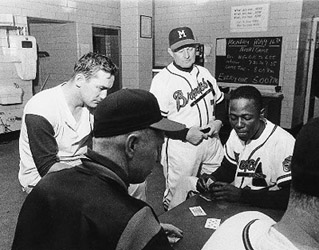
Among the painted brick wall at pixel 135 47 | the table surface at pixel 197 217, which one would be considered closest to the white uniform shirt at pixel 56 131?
the table surface at pixel 197 217

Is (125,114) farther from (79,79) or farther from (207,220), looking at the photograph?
(79,79)

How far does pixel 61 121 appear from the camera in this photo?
1.82 metres

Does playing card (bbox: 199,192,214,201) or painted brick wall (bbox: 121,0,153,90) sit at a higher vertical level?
painted brick wall (bbox: 121,0,153,90)

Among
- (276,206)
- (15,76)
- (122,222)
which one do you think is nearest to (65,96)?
(122,222)

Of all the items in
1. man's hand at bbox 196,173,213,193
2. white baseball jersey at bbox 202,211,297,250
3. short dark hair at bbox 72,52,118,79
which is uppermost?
short dark hair at bbox 72,52,118,79

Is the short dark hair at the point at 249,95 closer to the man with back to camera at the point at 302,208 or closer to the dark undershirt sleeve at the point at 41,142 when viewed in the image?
the dark undershirt sleeve at the point at 41,142

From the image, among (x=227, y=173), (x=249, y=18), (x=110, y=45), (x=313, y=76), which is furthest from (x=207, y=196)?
(x=110, y=45)

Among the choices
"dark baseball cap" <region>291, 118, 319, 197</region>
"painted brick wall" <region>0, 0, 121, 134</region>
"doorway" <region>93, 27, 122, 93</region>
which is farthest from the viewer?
"doorway" <region>93, 27, 122, 93</region>

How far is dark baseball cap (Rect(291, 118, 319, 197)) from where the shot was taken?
0.67 meters

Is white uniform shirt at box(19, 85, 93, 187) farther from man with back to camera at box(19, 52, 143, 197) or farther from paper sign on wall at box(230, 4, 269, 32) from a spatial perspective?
paper sign on wall at box(230, 4, 269, 32)

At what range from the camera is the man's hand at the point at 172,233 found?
137 cm

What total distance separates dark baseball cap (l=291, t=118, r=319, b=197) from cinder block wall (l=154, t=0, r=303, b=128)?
18.4 ft

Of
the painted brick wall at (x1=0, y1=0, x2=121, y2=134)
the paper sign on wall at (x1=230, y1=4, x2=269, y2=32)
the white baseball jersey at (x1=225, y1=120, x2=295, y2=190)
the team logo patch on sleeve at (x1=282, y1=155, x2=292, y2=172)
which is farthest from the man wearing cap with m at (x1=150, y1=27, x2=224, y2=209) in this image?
the painted brick wall at (x1=0, y1=0, x2=121, y2=134)

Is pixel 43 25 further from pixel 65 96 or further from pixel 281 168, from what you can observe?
pixel 281 168
